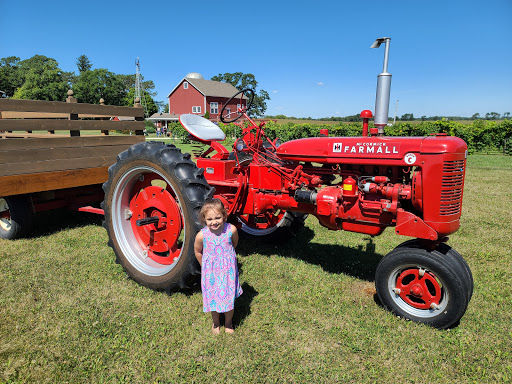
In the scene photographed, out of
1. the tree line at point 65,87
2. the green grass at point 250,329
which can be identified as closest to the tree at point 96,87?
the tree line at point 65,87

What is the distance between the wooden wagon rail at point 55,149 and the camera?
12.4ft

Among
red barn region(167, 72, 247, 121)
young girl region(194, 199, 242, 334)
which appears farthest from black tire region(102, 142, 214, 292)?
red barn region(167, 72, 247, 121)

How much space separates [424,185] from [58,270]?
11.9ft

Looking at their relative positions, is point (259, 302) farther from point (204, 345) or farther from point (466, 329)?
→ point (466, 329)

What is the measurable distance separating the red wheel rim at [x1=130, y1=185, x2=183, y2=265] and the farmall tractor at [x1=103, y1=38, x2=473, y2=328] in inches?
0.4

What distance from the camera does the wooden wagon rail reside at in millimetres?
3779

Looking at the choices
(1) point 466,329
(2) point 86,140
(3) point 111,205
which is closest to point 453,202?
(1) point 466,329

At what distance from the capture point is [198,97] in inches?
1785

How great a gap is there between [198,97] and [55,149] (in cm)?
4329

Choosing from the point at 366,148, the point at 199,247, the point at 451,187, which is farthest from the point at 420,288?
the point at 199,247

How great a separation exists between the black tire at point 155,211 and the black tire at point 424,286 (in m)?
1.59

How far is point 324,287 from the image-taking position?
10.9ft

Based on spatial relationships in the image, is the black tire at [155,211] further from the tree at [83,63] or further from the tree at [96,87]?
the tree at [83,63]

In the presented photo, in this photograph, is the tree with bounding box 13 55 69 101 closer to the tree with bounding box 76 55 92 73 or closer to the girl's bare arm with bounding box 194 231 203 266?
the tree with bounding box 76 55 92 73
